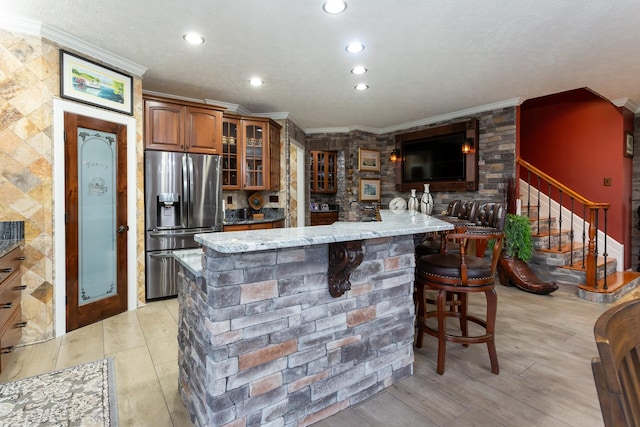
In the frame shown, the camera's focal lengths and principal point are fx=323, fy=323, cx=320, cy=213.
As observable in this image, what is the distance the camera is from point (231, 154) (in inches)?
184

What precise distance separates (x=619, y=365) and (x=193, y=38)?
3.29 m

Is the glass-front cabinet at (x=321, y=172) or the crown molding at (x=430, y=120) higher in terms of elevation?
the crown molding at (x=430, y=120)

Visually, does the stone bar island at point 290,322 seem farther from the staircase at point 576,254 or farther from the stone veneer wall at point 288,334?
the staircase at point 576,254

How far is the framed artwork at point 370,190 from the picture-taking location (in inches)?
255

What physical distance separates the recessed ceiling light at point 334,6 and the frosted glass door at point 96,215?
2.36m

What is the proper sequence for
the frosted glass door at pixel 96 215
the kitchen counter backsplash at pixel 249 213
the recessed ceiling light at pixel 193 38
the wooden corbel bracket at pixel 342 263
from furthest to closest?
the kitchen counter backsplash at pixel 249 213 → the frosted glass door at pixel 96 215 → the recessed ceiling light at pixel 193 38 → the wooden corbel bracket at pixel 342 263

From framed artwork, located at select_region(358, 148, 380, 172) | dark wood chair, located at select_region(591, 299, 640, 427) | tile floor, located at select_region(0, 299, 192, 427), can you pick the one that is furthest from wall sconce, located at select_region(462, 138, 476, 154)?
Result: dark wood chair, located at select_region(591, 299, 640, 427)

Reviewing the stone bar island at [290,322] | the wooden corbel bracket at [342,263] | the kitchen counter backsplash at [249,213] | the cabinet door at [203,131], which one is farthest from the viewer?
the kitchen counter backsplash at [249,213]

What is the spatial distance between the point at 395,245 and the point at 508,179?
3.78 m

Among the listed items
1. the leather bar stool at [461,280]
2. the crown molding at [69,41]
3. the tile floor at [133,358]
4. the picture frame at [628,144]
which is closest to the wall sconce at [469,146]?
the picture frame at [628,144]

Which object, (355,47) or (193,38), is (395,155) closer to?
(355,47)

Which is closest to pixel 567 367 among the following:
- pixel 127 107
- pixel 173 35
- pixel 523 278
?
pixel 523 278

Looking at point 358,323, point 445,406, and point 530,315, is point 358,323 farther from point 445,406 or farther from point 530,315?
point 530,315

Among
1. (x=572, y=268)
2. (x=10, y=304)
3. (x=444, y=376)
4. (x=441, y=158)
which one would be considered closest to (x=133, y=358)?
(x=10, y=304)
